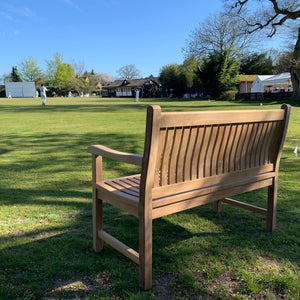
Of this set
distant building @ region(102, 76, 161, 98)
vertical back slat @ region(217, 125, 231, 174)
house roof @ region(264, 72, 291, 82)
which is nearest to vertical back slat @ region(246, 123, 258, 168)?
vertical back slat @ region(217, 125, 231, 174)

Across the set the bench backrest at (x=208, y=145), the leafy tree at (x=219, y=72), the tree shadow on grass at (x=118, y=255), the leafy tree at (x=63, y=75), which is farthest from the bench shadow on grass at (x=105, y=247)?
the leafy tree at (x=63, y=75)

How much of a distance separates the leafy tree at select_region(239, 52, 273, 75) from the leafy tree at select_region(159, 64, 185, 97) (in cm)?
1260

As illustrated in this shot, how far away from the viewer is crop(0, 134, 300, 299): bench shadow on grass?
2205 mm

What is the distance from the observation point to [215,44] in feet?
137

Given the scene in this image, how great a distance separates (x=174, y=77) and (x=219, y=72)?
24674 mm

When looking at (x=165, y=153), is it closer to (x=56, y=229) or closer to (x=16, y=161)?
(x=56, y=229)

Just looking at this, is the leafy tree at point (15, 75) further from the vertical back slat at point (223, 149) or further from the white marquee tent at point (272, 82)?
the vertical back slat at point (223, 149)

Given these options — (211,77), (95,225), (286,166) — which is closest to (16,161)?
(95,225)

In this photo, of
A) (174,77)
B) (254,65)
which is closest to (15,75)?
(174,77)

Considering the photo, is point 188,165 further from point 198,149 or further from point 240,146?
point 240,146

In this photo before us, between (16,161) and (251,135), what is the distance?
5021 mm

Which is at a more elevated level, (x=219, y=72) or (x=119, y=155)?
(x=219, y=72)

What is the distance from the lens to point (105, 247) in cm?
280

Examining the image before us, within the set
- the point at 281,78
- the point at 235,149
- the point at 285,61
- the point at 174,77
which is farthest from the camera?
the point at 174,77
